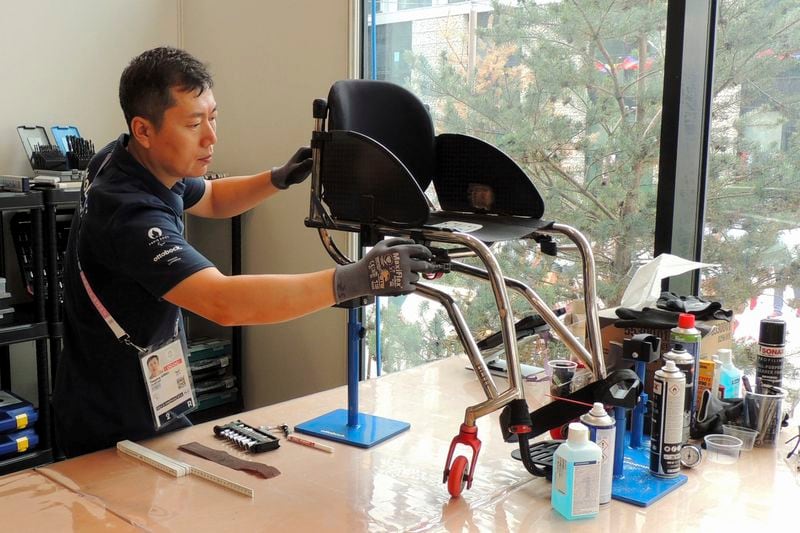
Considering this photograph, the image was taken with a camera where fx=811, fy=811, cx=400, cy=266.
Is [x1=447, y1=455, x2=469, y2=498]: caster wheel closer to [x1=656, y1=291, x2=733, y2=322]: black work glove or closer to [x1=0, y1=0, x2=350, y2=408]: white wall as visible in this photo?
[x1=656, y1=291, x2=733, y2=322]: black work glove

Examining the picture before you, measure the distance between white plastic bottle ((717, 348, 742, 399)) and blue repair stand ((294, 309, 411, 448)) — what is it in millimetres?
778

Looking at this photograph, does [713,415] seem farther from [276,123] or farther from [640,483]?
[276,123]

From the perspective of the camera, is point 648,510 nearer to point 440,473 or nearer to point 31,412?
point 440,473

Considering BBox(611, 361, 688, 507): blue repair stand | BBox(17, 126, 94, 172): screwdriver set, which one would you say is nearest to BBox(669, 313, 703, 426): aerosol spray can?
BBox(611, 361, 688, 507): blue repair stand

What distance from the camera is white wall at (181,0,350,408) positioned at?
318cm

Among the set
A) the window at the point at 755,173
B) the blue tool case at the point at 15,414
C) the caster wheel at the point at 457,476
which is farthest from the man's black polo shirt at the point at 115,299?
the window at the point at 755,173

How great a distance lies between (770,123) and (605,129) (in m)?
0.46

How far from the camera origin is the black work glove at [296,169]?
2018 mm

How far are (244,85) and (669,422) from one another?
8.04 ft

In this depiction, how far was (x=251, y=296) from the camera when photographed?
151 centimetres

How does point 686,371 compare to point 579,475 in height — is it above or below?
above

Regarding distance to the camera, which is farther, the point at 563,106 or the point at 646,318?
the point at 563,106

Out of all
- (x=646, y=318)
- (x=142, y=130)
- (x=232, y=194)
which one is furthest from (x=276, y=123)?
(x=646, y=318)

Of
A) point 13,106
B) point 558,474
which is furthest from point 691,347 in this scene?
point 13,106
